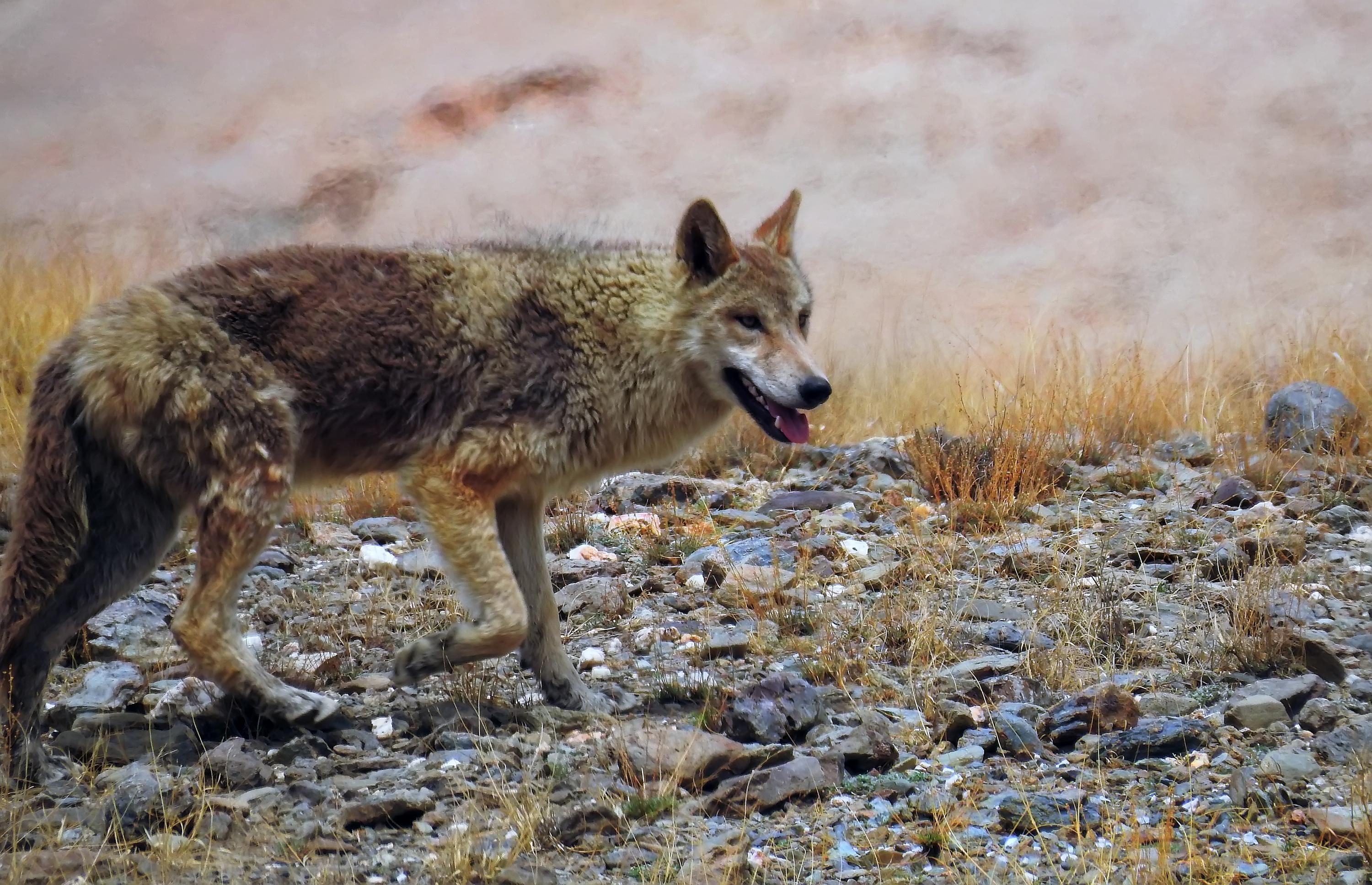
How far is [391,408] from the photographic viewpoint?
14.1 ft

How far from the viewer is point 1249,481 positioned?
7.18m

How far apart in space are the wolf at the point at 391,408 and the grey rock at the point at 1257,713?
164cm

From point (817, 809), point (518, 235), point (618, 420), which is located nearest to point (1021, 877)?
point (817, 809)

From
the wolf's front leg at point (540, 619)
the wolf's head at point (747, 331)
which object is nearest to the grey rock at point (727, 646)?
the wolf's front leg at point (540, 619)

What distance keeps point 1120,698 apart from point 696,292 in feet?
6.56

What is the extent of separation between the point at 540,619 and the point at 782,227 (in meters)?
1.85

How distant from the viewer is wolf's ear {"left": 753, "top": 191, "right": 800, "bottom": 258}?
17.1 feet

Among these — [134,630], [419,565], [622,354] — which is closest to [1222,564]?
[622,354]

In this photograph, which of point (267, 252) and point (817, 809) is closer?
point (817, 809)

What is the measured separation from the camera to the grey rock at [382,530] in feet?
22.5

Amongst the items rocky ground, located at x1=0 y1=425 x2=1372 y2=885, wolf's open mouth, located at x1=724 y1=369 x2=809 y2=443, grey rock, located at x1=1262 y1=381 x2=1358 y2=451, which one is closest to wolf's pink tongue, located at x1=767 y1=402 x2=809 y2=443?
wolf's open mouth, located at x1=724 y1=369 x2=809 y2=443

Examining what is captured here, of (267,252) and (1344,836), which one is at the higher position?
(267,252)

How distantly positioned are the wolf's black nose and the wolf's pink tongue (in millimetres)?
108

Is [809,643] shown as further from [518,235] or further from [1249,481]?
[1249,481]
